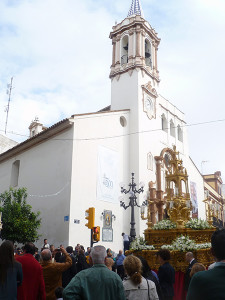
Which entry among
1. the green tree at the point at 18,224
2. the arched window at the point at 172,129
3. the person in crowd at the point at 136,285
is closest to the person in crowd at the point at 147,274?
the person in crowd at the point at 136,285

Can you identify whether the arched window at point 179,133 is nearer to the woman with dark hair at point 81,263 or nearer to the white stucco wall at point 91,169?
the white stucco wall at point 91,169

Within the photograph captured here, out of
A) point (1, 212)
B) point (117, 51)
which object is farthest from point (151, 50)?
point (1, 212)

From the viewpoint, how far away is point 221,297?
222 cm

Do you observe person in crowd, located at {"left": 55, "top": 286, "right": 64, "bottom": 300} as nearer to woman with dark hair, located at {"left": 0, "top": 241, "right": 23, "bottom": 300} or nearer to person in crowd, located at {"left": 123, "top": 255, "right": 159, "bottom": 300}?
woman with dark hair, located at {"left": 0, "top": 241, "right": 23, "bottom": 300}

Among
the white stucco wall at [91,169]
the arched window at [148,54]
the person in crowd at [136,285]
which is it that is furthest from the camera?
the arched window at [148,54]

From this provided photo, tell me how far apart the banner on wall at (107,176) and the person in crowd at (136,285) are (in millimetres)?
16684

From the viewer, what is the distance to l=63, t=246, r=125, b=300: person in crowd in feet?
10.4

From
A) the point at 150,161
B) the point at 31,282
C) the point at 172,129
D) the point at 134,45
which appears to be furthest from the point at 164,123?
the point at 31,282

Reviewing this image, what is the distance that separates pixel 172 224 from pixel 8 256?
6.91 meters

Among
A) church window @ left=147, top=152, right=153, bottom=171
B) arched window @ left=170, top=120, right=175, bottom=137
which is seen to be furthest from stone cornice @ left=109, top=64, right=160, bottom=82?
church window @ left=147, top=152, right=153, bottom=171

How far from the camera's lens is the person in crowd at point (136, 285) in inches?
161

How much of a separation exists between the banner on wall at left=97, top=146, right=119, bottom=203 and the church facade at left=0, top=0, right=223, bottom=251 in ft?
0.21

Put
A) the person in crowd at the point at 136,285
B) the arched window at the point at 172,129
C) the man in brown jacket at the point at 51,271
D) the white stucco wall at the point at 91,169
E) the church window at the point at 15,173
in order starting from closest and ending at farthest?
the person in crowd at the point at 136,285
the man in brown jacket at the point at 51,271
the white stucco wall at the point at 91,169
the church window at the point at 15,173
the arched window at the point at 172,129

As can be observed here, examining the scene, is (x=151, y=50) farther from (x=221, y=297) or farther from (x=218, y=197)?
(x=221, y=297)
